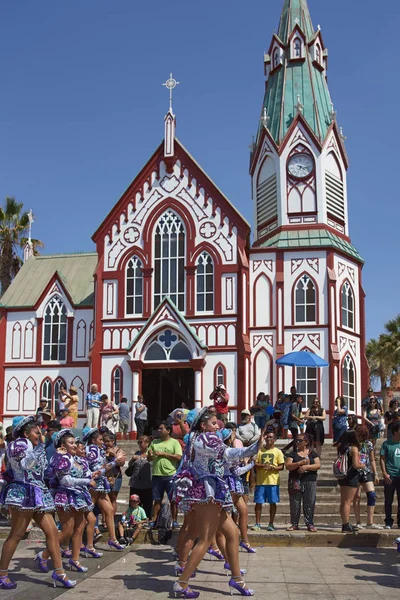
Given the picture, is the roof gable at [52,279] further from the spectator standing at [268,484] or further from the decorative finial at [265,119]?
the spectator standing at [268,484]

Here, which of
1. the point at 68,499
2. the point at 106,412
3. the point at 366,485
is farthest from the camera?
the point at 106,412

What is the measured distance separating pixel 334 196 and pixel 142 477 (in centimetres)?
2099

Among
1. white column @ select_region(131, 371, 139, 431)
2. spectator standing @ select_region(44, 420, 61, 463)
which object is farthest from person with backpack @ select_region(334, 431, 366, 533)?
white column @ select_region(131, 371, 139, 431)

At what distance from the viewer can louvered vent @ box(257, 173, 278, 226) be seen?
3188 centimetres

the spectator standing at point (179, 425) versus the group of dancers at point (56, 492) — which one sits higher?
the spectator standing at point (179, 425)

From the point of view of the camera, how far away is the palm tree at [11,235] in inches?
1656

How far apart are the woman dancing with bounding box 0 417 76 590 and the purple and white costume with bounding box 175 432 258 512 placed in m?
1.67

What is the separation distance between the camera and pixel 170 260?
98.4 ft

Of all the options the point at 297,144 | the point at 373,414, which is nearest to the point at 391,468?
the point at 373,414

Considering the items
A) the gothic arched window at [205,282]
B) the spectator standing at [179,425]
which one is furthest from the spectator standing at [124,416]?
the spectator standing at [179,425]

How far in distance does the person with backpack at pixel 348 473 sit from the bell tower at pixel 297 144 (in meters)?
18.5

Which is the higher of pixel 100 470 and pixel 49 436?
pixel 49 436

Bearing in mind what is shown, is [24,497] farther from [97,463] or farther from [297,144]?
[297,144]

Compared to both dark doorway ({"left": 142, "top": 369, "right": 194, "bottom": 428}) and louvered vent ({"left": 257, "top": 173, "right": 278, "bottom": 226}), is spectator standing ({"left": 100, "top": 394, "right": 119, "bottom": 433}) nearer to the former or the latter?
dark doorway ({"left": 142, "top": 369, "right": 194, "bottom": 428})
